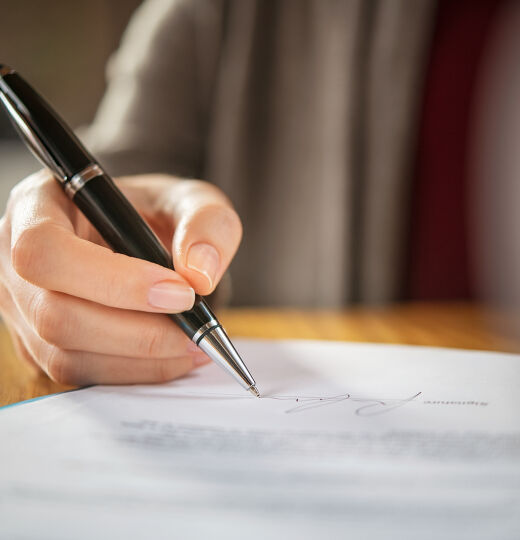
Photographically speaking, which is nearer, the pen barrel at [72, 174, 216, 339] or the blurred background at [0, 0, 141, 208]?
the pen barrel at [72, 174, 216, 339]


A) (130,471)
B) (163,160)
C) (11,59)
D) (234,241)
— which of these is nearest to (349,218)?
(163,160)

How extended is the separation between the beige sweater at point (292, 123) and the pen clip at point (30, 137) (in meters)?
0.43

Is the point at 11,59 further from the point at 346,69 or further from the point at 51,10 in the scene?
the point at 346,69

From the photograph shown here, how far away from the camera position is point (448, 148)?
73 centimetres

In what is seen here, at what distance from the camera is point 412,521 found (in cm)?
13

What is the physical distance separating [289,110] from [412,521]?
2.47 ft

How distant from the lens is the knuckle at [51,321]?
10.4 inches

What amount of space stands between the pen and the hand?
0.04 ft

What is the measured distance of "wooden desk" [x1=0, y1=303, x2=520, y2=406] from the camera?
399 mm

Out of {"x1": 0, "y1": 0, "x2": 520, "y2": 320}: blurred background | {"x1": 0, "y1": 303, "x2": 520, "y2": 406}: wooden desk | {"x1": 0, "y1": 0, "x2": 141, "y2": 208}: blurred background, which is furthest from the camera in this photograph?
{"x1": 0, "y1": 0, "x2": 141, "y2": 208}: blurred background

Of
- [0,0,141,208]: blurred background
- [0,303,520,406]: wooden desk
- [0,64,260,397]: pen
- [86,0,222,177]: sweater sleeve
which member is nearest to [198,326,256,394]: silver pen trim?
[0,64,260,397]: pen

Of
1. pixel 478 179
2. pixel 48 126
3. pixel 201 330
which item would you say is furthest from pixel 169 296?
pixel 478 179

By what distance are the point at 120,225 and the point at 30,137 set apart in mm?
76

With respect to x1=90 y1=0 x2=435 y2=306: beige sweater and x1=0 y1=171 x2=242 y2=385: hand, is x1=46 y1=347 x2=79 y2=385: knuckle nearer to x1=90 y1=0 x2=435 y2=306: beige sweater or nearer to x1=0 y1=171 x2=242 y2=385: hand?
x1=0 y1=171 x2=242 y2=385: hand
